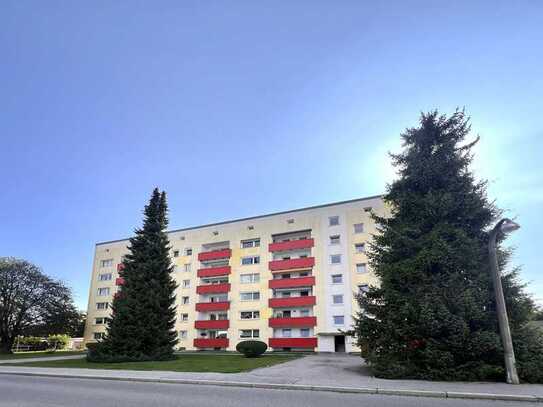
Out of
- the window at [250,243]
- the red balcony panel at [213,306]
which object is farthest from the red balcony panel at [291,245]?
the red balcony panel at [213,306]

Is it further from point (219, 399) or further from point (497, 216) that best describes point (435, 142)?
point (219, 399)

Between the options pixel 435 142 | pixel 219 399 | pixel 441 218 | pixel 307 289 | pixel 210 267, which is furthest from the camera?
pixel 210 267

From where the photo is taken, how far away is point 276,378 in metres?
13.5

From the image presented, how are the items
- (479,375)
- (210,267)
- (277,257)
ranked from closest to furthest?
(479,375) → (277,257) → (210,267)

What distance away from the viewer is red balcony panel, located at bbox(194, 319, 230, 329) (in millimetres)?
42500

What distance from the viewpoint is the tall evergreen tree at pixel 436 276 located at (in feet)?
41.4

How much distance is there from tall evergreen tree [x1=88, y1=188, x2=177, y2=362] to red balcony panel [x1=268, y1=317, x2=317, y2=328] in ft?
48.0

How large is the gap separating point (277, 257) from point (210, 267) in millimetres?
10324

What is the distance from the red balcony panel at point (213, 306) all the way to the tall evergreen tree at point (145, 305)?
1533 cm

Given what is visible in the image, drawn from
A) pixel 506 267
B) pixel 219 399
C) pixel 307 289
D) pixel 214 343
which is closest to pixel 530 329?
pixel 506 267

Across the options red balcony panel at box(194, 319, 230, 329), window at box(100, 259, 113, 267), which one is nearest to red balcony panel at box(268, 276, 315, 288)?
red balcony panel at box(194, 319, 230, 329)

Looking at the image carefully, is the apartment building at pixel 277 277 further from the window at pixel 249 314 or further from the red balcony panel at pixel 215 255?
the red balcony panel at pixel 215 255

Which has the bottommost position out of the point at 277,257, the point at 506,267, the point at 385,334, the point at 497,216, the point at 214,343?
the point at 214,343

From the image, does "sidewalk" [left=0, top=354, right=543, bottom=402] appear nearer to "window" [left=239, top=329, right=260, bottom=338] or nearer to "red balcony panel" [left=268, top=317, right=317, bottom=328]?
"red balcony panel" [left=268, top=317, right=317, bottom=328]
